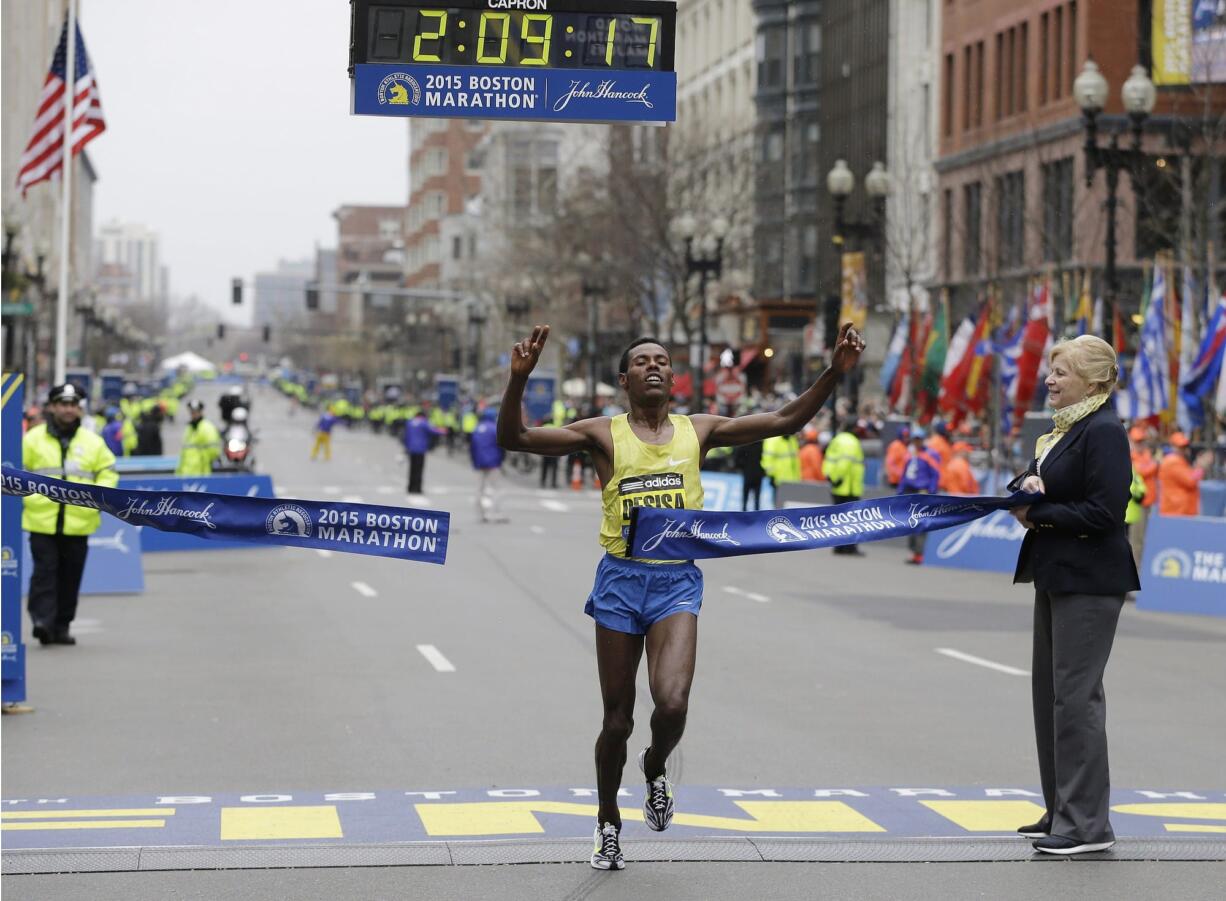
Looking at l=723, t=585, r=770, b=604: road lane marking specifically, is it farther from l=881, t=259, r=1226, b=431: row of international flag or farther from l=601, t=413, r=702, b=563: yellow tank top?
l=601, t=413, r=702, b=563: yellow tank top

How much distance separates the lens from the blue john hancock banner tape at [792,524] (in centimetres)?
790

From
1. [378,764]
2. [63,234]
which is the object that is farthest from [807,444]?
[378,764]

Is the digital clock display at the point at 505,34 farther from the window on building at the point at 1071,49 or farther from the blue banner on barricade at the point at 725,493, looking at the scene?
the window on building at the point at 1071,49

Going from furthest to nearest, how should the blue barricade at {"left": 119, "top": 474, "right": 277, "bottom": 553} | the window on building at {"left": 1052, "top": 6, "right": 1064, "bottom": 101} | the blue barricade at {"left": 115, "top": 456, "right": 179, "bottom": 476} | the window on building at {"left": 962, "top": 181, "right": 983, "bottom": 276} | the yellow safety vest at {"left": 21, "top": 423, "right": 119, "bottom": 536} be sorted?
the window on building at {"left": 962, "top": 181, "right": 983, "bottom": 276}, the window on building at {"left": 1052, "top": 6, "right": 1064, "bottom": 101}, the blue barricade at {"left": 115, "top": 456, "right": 179, "bottom": 476}, the blue barricade at {"left": 119, "top": 474, "right": 277, "bottom": 553}, the yellow safety vest at {"left": 21, "top": 423, "right": 119, "bottom": 536}

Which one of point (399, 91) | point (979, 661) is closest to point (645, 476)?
point (399, 91)

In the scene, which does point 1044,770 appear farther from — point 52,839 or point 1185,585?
point 1185,585

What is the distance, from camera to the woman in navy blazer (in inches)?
330

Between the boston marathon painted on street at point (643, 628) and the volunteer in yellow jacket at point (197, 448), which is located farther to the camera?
the volunteer in yellow jacket at point (197, 448)

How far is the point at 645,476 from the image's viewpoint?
8062 mm

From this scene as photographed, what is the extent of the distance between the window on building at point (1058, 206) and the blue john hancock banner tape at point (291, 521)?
35587mm

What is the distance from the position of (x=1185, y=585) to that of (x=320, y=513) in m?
14.3

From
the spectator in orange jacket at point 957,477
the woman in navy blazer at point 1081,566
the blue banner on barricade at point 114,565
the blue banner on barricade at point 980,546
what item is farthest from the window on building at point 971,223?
the woman in navy blazer at point 1081,566

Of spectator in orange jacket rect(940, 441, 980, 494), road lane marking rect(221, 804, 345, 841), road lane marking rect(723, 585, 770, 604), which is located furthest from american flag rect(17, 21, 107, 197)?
road lane marking rect(221, 804, 345, 841)

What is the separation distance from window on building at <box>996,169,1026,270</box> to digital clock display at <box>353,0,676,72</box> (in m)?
37.4
